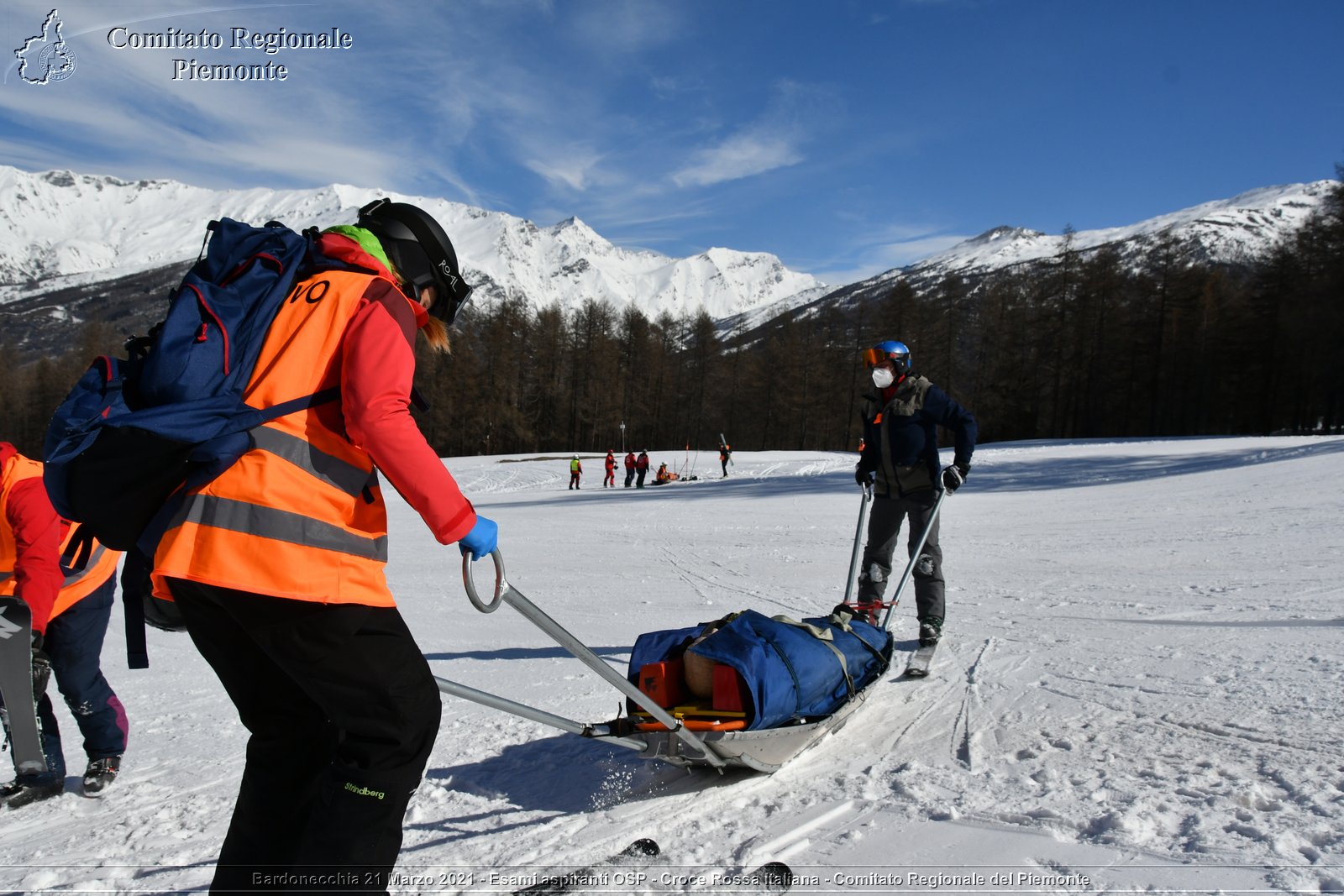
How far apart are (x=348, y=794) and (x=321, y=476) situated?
781mm

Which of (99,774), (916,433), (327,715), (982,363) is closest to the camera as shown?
(327,715)

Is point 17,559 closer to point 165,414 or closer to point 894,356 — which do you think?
point 165,414

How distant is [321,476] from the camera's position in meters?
1.86

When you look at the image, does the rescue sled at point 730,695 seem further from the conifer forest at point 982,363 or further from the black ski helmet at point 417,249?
the conifer forest at point 982,363

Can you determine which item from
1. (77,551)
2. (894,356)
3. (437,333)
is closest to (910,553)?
(894,356)

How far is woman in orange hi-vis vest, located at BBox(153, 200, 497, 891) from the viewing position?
1.77 metres

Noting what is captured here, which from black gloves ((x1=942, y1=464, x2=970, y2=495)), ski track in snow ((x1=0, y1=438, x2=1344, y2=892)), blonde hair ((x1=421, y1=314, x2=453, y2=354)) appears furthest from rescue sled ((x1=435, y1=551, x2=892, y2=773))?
black gloves ((x1=942, y1=464, x2=970, y2=495))

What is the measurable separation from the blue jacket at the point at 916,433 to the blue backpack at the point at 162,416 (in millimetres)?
4321

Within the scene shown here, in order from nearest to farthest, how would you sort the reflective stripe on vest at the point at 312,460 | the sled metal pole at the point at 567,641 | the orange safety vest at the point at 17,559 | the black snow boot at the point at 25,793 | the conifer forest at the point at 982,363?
the reflective stripe on vest at the point at 312,460 → the sled metal pole at the point at 567,641 → the black snow boot at the point at 25,793 → the orange safety vest at the point at 17,559 → the conifer forest at the point at 982,363

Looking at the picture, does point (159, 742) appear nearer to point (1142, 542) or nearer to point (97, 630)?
point (97, 630)

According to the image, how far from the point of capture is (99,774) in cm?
370

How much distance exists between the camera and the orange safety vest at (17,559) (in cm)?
366

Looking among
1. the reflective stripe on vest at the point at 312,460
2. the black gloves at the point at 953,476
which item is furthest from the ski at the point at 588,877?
the black gloves at the point at 953,476

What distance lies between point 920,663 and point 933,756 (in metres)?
1.44
